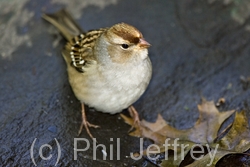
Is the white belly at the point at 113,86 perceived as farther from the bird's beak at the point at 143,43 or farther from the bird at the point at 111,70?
the bird's beak at the point at 143,43

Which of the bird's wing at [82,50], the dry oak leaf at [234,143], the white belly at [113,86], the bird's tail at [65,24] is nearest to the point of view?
the dry oak leaf at [234,143]

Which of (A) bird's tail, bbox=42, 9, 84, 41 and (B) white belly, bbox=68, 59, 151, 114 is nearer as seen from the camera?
(B) white belly, bbox=68, 59, 151, 114

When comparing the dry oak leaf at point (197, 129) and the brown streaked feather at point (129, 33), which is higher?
the brown streaked feather at point (129, 33)

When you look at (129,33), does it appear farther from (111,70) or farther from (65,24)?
(65,24)

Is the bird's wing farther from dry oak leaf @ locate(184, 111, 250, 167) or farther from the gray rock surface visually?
dry oak leaf @ locate(184, 111, 250, 167)

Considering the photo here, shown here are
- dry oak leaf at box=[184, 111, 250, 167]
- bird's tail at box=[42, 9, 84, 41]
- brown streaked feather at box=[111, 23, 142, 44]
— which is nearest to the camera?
dry oak leaf at box=[184, 111, 250, 167]

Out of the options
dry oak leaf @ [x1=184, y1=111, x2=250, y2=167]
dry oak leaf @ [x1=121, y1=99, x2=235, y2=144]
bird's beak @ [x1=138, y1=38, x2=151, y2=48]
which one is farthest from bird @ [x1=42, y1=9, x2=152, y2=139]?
dry oak leaf @ [x1=184, y1=111, x2=250, y2=167]

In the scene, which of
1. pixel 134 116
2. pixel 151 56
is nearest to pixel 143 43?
pixel 134 116

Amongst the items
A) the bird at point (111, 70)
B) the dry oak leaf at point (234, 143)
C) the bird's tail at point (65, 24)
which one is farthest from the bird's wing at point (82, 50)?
the dry oak leaf at point (234, 143)

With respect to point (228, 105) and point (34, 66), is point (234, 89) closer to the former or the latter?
point (228, 105)
